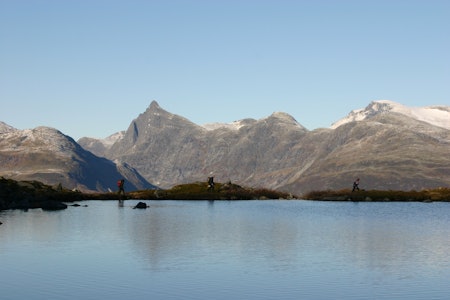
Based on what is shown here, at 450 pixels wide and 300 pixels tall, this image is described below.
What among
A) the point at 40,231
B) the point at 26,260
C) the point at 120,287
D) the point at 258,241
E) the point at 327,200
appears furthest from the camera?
the point at 327,200

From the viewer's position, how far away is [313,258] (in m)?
49.9

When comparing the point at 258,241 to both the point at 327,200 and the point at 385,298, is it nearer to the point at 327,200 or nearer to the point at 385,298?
the point at 385,298

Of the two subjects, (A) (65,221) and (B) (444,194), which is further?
(B) (444,194)

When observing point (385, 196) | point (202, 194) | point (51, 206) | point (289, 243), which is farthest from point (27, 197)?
point (385, 196)

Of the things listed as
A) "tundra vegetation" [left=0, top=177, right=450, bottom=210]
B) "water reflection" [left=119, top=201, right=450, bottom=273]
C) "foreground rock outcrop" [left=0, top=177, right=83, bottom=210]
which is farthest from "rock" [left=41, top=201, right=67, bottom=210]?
"water reflection" [left=119, top=201, right=450, bottom=273]

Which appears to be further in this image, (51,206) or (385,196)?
(385,196)

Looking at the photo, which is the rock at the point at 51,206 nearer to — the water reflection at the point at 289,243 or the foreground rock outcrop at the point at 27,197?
the foreground rock outcrop at the point at 27,197

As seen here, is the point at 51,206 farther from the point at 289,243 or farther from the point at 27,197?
the point at 289,243

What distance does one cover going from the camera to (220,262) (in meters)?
47.6

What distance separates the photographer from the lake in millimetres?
36469

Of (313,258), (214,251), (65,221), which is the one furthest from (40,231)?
(313,258)

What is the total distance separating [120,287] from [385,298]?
15.2m

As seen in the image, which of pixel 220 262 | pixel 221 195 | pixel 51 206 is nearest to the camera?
pixel 220 262

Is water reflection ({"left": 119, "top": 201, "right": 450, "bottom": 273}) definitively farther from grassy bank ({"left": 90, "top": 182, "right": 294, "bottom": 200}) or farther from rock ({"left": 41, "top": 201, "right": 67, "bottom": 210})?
grassy bank ({"left": 90, "top": 182, "right": 294, "bottom": 200})
